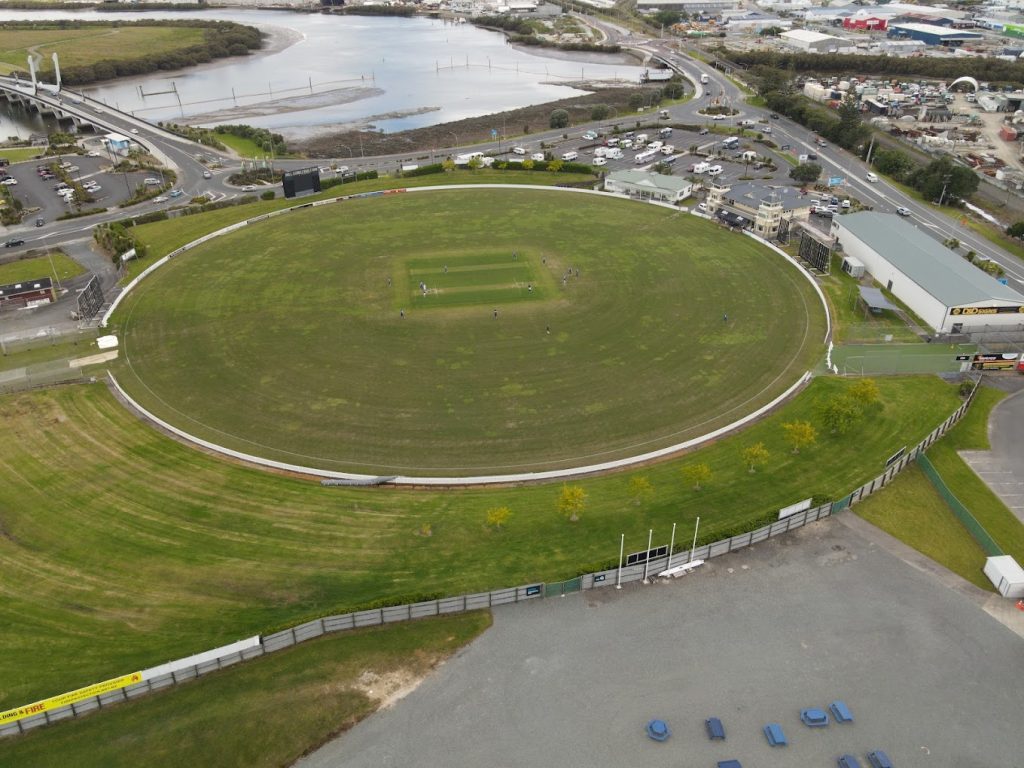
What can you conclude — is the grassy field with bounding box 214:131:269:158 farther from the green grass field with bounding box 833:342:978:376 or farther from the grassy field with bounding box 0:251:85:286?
the green grass field with bounding box 833:342:978:376

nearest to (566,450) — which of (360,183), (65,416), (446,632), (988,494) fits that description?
(446,632)

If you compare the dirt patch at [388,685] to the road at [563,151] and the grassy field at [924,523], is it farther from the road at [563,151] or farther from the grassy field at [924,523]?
the road at [563,151]

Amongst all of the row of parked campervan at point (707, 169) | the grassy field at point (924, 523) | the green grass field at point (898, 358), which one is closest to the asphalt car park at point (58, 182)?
the row of parked campervan at point (707, 169)

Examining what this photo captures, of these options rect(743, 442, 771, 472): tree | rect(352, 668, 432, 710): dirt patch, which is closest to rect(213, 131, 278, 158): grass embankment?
rect(743, 442, 771, 472): tree

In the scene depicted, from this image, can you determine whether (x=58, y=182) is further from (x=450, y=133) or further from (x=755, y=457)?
(x=755, y=457)

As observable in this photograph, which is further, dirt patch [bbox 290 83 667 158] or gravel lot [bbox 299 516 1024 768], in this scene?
dirt patch [bbox 290 83 667 158]
